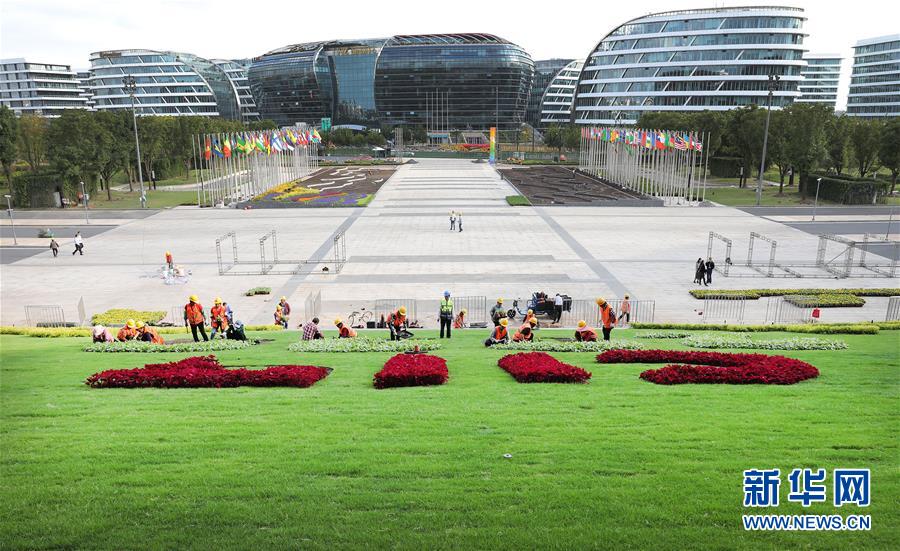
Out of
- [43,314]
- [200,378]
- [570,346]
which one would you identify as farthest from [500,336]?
[43,314]

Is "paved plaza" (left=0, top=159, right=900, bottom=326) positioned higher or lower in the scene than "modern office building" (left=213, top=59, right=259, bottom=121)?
lower

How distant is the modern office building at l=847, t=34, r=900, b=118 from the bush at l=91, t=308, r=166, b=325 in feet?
490

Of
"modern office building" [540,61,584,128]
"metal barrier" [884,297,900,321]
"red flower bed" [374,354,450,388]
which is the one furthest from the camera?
"modern office building" [540,61,584,128]

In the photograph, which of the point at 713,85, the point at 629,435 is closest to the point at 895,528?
the point at 629,435

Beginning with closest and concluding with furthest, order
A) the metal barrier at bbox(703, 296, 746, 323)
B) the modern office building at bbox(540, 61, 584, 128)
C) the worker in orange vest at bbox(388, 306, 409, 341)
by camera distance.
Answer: the worker in orange vest at bbox(388, 306, 409, 341)
the metal barrier at bbox(703, 296, 746, 323)
the modern office building at bbox(540, 61, 584, 128)

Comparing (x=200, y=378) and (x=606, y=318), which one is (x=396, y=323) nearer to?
(x=606, y=318)

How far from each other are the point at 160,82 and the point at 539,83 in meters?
95.5

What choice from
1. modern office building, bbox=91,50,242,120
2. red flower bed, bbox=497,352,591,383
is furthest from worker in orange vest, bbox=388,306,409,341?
modern office building, bbox=91,50,242,120

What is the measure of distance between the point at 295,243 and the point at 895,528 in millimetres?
35198

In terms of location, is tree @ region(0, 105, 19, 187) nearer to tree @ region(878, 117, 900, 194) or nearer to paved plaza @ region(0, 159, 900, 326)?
paved plaza @ region(0, 159, 900, 326)

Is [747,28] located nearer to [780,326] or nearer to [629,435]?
[780,326]

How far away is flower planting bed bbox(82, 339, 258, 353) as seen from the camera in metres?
16.4

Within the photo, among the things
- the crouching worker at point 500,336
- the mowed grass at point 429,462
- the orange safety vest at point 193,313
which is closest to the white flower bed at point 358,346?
the crouching worker at point 500,336

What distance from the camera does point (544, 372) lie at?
12.6 metres
